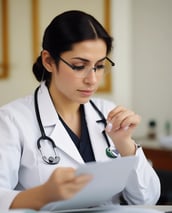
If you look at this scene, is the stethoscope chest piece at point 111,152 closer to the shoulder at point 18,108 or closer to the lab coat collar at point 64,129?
the lab coat collar at point 64,129

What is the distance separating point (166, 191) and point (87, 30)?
65cm

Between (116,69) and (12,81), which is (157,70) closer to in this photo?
(116,69)

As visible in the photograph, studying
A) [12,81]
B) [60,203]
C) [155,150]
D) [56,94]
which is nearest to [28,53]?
[12,81]

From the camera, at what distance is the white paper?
3.40 feet

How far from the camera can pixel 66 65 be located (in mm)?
1392

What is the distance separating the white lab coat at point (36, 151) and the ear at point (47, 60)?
78mm

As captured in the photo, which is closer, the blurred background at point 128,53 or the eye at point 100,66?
the eye at point 100,66

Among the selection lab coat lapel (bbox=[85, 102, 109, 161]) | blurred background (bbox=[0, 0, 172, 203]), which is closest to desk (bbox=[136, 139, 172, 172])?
blurred background (bbox=[0, 0, 172, 203])

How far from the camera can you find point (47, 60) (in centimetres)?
146

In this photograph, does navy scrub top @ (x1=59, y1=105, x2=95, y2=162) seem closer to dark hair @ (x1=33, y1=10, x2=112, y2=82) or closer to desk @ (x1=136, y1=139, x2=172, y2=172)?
dark hair @ (x1=33, y1=10, x2=112, y2=82)

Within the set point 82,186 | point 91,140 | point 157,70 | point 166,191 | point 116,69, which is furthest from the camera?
point 157,70

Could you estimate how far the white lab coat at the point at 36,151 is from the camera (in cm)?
135

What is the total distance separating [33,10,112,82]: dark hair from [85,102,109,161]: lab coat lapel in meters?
0.24

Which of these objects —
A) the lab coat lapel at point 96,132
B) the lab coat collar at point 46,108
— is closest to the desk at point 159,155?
the lab coat lapel at point 96,132
